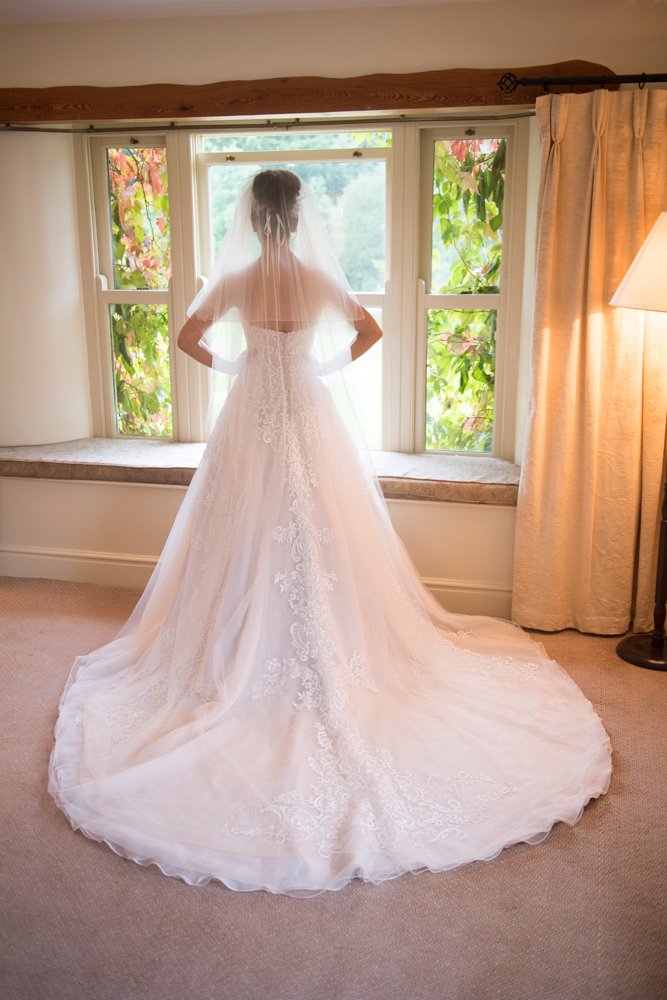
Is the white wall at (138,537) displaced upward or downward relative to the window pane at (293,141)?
downward

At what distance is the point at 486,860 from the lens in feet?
6.10

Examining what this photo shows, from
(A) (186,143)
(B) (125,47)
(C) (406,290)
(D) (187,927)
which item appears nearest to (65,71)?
(B) (125,47)

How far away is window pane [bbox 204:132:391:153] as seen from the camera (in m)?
3.59

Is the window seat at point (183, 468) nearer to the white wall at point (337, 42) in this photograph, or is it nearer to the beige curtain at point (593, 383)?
the beige curtain at point (593, 383)

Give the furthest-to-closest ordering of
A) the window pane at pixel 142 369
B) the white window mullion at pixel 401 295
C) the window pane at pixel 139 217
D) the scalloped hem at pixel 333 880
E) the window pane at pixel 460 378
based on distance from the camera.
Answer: the window pane at pixel 142 369
the window pane at pixel 139 217
the window pane at pixel 460 378
the white window mullion at pixel 401 295
the scalloped hem at pixel 333 880

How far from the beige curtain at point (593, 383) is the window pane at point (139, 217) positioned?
6.17ft

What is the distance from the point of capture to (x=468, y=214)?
11.6ft

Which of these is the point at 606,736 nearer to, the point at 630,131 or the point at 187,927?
the point at 187,927

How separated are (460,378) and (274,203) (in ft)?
4.87

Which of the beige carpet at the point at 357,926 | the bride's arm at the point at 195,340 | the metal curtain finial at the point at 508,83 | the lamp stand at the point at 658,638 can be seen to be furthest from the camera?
the metal curtain finial at the point at 508,83

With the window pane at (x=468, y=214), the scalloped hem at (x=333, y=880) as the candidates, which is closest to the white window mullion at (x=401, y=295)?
the window pane at (x=468, y=214)

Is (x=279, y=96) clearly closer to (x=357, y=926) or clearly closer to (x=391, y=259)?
(x=391, y=259)

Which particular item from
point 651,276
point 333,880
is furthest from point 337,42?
point 333,880
